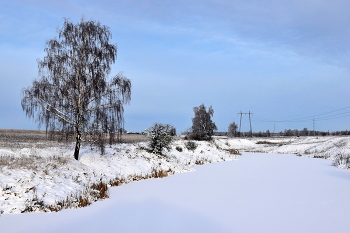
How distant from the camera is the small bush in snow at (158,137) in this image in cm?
2208

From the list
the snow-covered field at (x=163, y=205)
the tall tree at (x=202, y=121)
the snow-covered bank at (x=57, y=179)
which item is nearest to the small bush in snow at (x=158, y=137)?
the snow-covered bank at (x=57, y=179)

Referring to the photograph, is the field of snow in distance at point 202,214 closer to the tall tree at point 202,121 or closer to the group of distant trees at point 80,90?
the group of distant trees at point 80,90

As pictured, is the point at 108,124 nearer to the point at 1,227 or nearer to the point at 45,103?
the point at 45,103

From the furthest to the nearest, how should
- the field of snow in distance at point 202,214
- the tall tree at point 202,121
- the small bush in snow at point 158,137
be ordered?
1. the tall tree at point 202,121
2. the small bush in snow at point 158,137
3. the field of snow in distance at point 202,214

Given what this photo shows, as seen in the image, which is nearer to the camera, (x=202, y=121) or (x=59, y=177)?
(x=59, y=177)

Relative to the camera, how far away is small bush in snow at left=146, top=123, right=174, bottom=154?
72.4 ft

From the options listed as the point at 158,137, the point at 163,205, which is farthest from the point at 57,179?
the point at 158,137

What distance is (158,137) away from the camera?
872 inches

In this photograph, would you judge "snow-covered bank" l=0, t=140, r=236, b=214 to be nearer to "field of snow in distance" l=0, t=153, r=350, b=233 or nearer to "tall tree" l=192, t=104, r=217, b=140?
"field of snow in distance" l=0, t=153, r=350, b=233

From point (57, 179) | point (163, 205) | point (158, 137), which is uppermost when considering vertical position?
point (158, 137)

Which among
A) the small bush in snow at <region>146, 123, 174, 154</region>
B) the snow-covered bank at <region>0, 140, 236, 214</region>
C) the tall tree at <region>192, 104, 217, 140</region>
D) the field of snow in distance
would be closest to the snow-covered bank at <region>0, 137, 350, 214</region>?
the snow-covered bank at <region>0, 140, 236, 214</region>

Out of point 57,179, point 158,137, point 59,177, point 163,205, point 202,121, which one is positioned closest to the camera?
point 163,205

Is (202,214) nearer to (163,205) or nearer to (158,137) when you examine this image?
(163,205)

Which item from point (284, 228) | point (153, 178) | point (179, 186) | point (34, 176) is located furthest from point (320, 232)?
point (153, 178)
